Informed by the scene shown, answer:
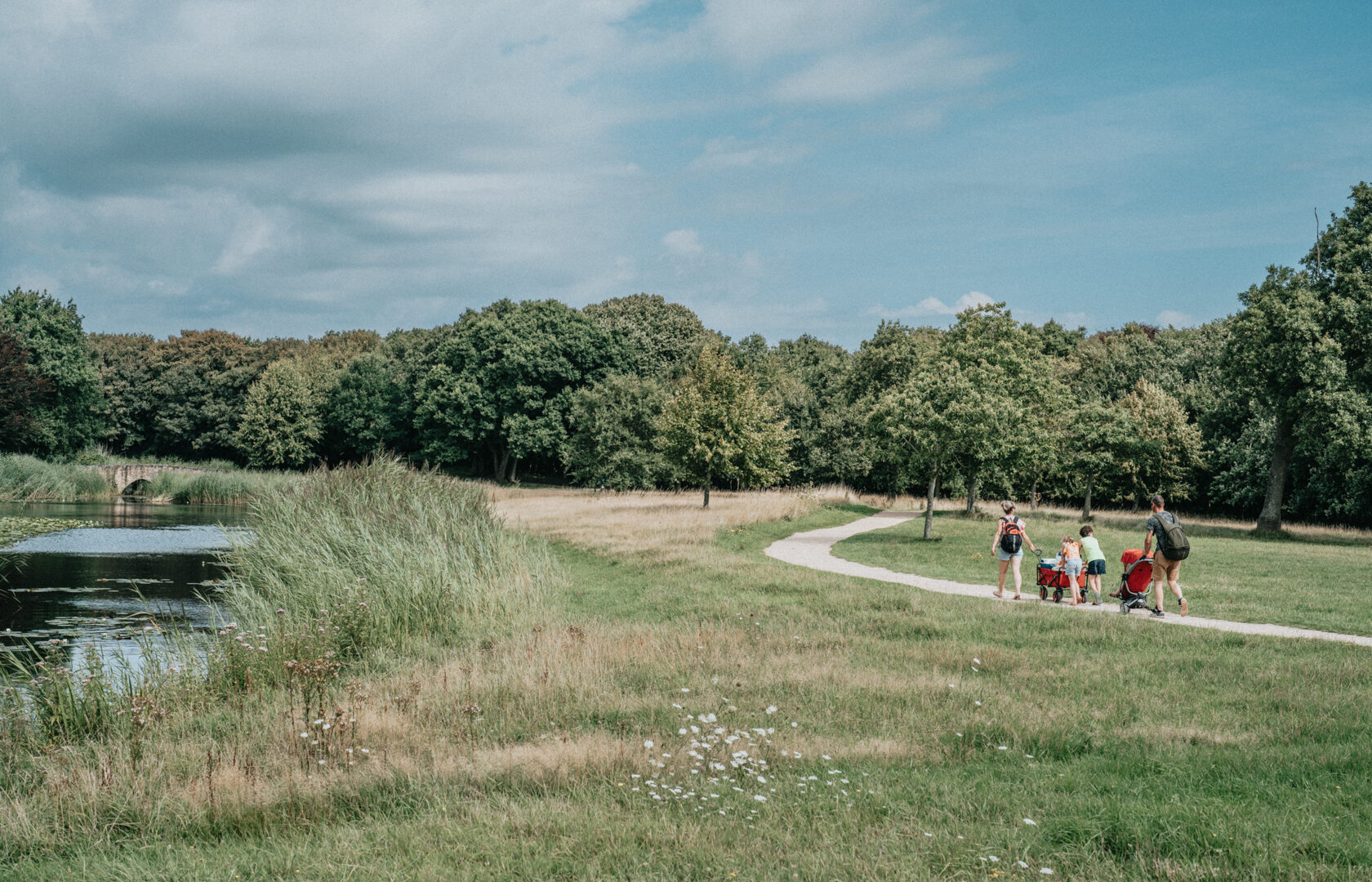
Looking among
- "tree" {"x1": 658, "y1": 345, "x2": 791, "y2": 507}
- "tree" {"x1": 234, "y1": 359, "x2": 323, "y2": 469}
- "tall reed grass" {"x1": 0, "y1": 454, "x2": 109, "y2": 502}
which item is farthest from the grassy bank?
"tree" {"x1": 658, "y1": 345, "x2": 791, "y2": 507}

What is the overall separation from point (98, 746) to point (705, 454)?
29.6m

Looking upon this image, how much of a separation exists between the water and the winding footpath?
11.5 m

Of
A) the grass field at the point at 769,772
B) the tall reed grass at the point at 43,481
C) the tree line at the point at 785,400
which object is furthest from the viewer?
the tall reed grass at the point at 43,481

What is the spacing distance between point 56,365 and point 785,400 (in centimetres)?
4690

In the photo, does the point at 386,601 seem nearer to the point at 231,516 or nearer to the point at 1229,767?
the point at 1229,767

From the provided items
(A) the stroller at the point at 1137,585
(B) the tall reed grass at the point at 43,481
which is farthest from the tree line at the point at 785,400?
(A) the stroller at the point at 1137,585

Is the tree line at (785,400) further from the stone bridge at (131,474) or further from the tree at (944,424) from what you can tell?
the stone bridge at (131,474)

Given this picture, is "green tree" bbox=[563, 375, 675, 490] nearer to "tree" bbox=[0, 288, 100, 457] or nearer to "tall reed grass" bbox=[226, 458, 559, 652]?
"tall reed grass" bbox=[226, 458, 559, 652]

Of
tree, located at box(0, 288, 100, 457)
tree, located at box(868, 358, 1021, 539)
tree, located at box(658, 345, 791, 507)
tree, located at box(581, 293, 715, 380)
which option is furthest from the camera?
tree, located at box(581, 293, 715, 380)

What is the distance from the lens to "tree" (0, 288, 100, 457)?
186 ft

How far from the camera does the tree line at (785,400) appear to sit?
32156 mm

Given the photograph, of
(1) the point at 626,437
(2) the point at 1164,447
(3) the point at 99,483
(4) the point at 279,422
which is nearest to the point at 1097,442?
(2) the point at 1164,447

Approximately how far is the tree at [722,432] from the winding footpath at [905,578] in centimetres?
670

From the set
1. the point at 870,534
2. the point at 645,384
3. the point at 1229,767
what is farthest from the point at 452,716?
the point at 645,384
